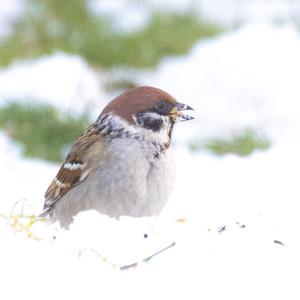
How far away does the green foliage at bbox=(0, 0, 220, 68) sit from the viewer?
943 centimetres

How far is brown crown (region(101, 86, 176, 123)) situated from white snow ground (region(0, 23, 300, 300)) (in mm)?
496

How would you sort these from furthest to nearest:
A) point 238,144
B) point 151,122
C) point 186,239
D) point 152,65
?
point 152,65, point 238,144, point 151,122, point 186,239

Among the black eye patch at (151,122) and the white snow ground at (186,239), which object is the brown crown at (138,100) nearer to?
the black eye patch at (151,122)

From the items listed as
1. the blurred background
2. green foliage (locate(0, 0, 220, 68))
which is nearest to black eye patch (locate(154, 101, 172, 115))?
the blurred background

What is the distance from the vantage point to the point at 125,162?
196 inches

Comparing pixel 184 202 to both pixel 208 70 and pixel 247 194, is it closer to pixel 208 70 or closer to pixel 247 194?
pixel 247 194

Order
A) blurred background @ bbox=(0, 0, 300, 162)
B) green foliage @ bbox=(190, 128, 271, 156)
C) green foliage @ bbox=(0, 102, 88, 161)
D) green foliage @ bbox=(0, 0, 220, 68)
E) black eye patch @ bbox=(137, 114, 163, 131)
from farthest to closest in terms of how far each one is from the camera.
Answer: green foliage @ bbox=(0, 0, 220, 68)
blurred background @ bbox=(0, 0, 300, 162)
green foliage @ bbox=(0, 102, 88, 161)
green foliage @ bbox=(190, 128, 271, 156)
black eye patch @ bbox=(137, 114, 163, 131)

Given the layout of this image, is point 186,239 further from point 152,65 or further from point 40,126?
point 152,65

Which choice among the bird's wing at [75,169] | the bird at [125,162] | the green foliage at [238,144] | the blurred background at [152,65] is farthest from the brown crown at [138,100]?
the blurred background at [152,65]

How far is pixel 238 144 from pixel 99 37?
108 inches

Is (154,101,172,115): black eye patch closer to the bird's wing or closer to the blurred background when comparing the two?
the bird's wing

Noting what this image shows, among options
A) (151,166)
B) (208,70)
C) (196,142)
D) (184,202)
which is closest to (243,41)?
(208,70)

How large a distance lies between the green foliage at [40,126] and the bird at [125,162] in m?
2.12

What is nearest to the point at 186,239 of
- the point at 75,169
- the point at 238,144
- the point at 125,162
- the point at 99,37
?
the point at 125,162
